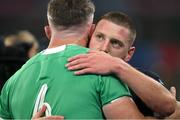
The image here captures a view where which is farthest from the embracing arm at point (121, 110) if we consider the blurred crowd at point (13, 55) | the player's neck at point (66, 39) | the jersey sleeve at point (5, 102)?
the blurred crowd at point (13, 55)

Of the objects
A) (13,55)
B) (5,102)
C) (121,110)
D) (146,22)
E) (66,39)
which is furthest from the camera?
(146,22)

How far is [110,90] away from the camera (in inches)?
88.0

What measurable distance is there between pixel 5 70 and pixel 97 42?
1.41 metres

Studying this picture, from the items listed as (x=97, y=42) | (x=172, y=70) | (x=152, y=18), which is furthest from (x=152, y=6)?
(x=97, y=42)

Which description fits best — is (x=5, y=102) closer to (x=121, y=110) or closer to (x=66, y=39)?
(x=66, y=39)

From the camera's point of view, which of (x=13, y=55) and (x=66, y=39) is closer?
(x=66, y=39)

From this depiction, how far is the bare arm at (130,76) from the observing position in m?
2.29

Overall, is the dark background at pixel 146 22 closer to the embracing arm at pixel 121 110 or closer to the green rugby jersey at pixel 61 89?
the green rugby jersey at pixel 61 89

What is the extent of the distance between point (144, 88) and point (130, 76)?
0.27 ft

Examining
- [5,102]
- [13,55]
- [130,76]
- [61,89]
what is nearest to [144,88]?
[130,76]

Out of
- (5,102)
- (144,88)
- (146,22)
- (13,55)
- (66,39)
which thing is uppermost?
(66,39)

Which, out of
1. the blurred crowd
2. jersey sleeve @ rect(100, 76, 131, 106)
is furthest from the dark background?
jersey sleeve @ rect(100, 76, 131, 106)

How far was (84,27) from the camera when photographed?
239 centimetres

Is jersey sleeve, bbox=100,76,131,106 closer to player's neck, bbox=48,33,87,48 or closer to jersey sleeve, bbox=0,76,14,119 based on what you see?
player's neck, bbox=48,33,87,48
